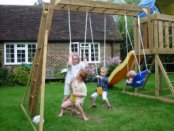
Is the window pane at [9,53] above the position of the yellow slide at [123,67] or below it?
above

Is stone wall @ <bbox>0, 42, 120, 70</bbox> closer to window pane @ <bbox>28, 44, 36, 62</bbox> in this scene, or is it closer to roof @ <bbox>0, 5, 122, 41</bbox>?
roof @ <bbox>0, 5, 122, 41</bbox>

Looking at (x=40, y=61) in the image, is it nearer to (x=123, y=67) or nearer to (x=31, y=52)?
(x=123, y=67)

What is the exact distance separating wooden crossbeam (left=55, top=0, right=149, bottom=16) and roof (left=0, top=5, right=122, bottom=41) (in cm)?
1117

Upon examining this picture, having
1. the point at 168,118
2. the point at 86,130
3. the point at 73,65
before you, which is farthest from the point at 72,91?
the point at 168,118

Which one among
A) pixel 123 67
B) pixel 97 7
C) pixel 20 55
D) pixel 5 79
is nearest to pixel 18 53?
pixel 20 55

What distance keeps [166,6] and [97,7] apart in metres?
6.45

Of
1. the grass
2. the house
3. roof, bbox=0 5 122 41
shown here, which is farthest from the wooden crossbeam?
roof, bbox=0 5 122 41

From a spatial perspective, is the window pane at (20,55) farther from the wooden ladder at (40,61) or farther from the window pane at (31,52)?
the wooden ladder at (40,61)

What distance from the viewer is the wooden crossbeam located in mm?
7809

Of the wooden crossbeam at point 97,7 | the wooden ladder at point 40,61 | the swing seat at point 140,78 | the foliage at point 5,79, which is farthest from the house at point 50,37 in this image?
the wooden ladder at point 40,61

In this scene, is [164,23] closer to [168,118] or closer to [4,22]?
[168,118]

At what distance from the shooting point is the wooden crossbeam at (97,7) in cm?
781

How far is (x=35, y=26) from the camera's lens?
808 inches

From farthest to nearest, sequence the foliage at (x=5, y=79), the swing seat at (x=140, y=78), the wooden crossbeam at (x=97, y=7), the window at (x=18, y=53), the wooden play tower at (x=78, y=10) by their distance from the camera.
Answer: the window at (x=18, y=53) < the foliage at (x=5, y=79) < the swing seat at (x=140, y=78) < the wooden crossbeam at (x=97, y=7) < the wooden play tower at (x=78, y=10)
